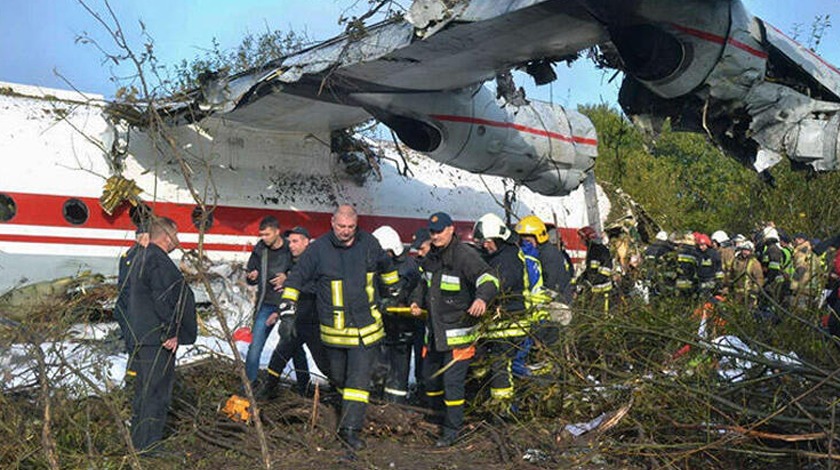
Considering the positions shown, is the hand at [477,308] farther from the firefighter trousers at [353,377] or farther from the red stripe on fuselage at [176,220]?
the red stripe on fuselage at [176,220]

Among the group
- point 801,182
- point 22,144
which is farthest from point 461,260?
point 801,182

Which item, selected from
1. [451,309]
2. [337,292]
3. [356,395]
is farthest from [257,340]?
[451,309]

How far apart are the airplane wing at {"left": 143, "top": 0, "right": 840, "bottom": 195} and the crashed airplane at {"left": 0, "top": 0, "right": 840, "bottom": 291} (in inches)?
0.7

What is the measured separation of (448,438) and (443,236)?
150cm

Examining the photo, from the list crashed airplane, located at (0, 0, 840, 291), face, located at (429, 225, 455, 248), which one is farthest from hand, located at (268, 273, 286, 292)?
face, located at (429, 225, 455, 248)

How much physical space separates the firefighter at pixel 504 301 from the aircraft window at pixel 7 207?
5.39 meters

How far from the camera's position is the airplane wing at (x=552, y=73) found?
650 centimetres

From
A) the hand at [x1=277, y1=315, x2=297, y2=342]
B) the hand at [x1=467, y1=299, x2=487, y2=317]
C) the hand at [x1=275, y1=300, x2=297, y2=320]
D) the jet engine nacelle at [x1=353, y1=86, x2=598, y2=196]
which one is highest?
the jet engine nacelle at [x1=353, y1=86, x2=598, y2=196]

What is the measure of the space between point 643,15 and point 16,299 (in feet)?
23.5

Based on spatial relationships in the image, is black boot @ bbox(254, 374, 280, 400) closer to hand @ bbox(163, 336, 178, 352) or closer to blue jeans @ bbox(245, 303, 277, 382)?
blue jeans @ bbox(245, 303, 277, 382)

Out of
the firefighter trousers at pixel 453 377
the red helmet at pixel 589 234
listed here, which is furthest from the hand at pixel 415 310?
the red helmet at pixel 589 234

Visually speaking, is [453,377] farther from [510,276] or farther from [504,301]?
[510,276]

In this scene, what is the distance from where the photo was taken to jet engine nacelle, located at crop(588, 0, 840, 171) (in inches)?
254

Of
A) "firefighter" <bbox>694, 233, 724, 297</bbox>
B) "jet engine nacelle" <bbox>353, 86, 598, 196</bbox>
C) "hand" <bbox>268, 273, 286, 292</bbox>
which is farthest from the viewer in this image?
"firefighter" <bbox>694, 233, 724, 297</bbox>
